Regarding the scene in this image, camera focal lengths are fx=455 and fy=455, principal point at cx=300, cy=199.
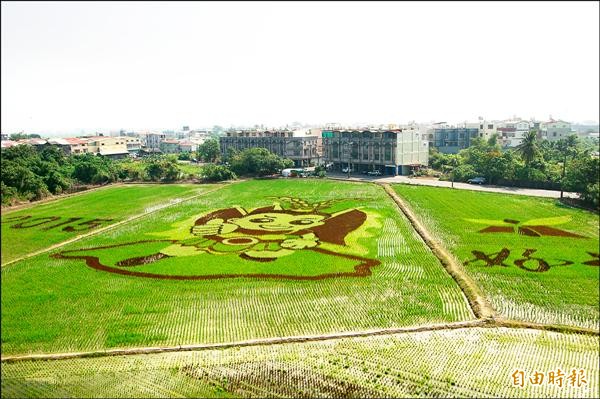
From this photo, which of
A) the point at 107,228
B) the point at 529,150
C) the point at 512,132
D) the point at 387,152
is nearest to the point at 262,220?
the point at 107,228

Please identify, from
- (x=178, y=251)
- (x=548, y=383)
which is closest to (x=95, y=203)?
(x=178, y=251)

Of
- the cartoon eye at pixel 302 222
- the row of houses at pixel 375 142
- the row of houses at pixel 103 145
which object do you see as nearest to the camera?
the cartoon eye at pixel 302 222

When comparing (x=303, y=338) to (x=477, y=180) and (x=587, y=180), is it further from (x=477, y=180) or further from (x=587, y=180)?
(x=477, y=180)

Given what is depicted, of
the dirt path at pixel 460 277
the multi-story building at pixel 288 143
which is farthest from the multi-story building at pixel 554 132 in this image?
the dirt path at pixel 460 277

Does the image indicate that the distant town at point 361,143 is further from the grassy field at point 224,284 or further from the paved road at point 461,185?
the grassy field at point 224,284

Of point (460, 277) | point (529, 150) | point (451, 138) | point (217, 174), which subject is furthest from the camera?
point (451, 138)

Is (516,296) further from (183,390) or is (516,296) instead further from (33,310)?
(33,310)

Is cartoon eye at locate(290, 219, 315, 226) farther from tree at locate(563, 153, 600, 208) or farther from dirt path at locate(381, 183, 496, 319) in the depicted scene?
tree at locate(563, 153, 600, 208)
